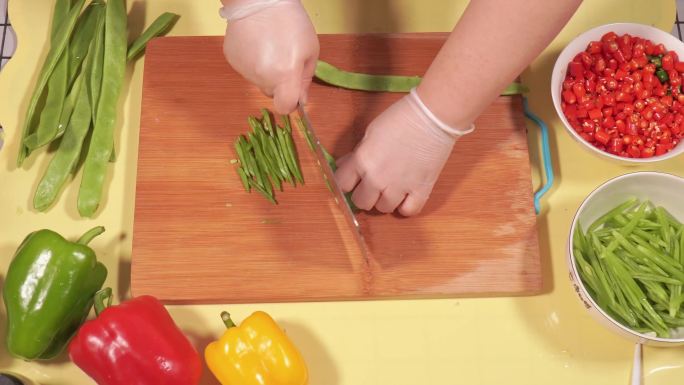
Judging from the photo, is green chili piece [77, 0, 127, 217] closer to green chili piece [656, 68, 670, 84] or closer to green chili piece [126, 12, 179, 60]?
green chili piece [126, 12, 179, 60]

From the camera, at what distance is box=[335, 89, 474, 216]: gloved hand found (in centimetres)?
154

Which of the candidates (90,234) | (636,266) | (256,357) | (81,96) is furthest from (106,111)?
(636,266)

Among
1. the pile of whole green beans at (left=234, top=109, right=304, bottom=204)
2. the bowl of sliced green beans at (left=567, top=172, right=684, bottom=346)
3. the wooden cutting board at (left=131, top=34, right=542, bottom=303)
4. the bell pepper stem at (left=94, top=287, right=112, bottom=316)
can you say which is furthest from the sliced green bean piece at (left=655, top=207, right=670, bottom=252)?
the bell pepper stem at (left=94, top=287, right=112, bottom=316)

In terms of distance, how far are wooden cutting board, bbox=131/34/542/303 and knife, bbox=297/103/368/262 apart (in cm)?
2

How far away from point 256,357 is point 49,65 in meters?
0.91

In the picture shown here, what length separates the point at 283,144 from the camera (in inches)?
69.0

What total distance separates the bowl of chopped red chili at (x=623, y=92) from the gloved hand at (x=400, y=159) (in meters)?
0.34

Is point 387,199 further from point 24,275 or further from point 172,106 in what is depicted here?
point 24,275

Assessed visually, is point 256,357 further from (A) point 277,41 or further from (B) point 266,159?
(A) point 277,41

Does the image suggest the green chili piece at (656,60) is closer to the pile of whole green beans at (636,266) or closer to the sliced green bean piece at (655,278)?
the pile of whole green beans at (636,266)

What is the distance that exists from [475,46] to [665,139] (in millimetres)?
633

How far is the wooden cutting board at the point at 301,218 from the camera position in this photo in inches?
65.8

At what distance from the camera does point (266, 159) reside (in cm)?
173

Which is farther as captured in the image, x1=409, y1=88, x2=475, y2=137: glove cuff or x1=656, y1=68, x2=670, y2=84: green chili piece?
x1=656, y1=68, x2=670, y2=84: green chili piece
